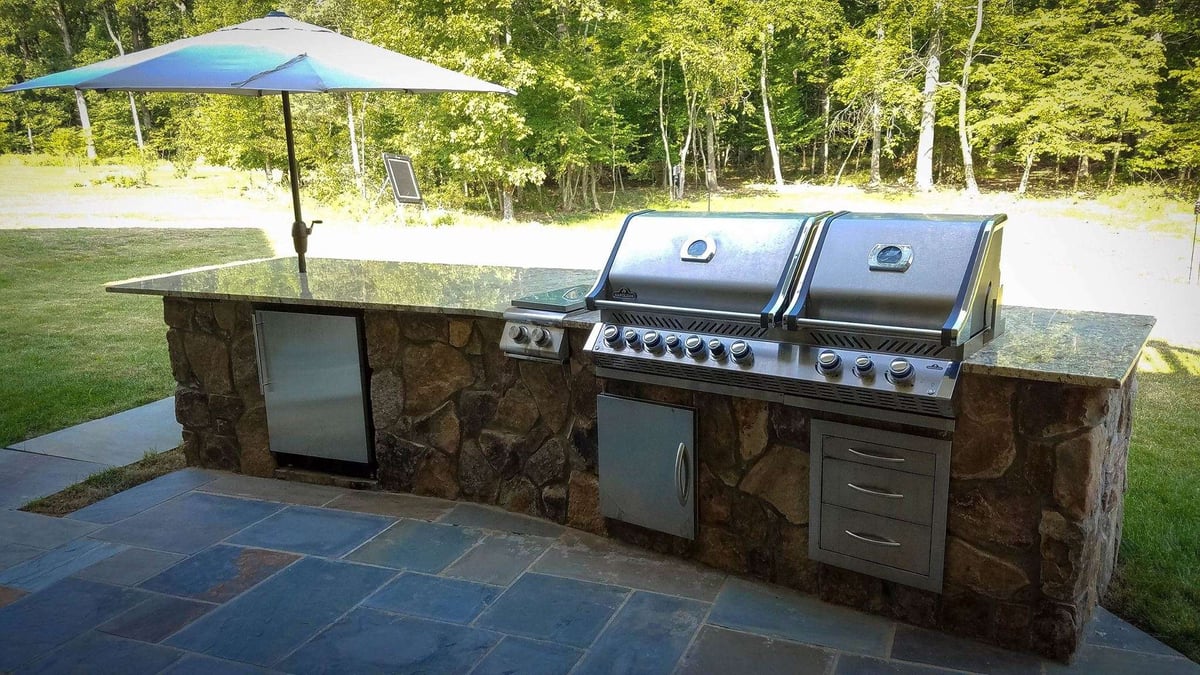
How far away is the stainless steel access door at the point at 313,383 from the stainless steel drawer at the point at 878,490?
5.98 ft

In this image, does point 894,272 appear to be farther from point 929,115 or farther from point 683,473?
point 929,115

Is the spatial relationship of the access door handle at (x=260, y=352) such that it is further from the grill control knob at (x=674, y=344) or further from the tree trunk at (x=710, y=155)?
the tree trunk at (x=710, y=155)

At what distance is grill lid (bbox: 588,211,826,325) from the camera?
2.33 meters

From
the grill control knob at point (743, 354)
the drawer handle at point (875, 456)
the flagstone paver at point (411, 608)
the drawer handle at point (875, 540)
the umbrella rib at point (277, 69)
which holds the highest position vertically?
the umbrella rib at point (277, 69)

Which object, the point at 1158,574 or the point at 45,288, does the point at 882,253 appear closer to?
the point at 1158,574

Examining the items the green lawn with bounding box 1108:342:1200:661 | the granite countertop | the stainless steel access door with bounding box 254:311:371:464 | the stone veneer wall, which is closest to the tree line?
the green lawn with bounding box 1108:342:1200:661

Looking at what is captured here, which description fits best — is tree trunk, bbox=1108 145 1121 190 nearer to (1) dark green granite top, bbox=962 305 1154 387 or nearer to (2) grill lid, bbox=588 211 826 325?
(1) dark green granite top, bbox=962 305 1154 387

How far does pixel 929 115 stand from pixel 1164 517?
13.3ft

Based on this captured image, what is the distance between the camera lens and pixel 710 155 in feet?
25.1

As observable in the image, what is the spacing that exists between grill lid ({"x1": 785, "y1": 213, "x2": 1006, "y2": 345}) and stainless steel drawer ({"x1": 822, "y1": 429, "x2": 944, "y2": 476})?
12.7 inches

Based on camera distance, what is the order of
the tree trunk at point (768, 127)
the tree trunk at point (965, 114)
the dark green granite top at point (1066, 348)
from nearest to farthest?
1. the dark green granite top at point (1066, 348)
2. the tree trunk at point (965, 114)
3. the tree trunk at point (768, 127)

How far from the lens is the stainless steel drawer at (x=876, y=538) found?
2215 millimetres

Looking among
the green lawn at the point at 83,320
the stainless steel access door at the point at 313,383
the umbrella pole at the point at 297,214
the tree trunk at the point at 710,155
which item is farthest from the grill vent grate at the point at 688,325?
the tree trunk at the point at 710,155

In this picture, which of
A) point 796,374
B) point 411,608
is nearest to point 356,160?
point 411,608
